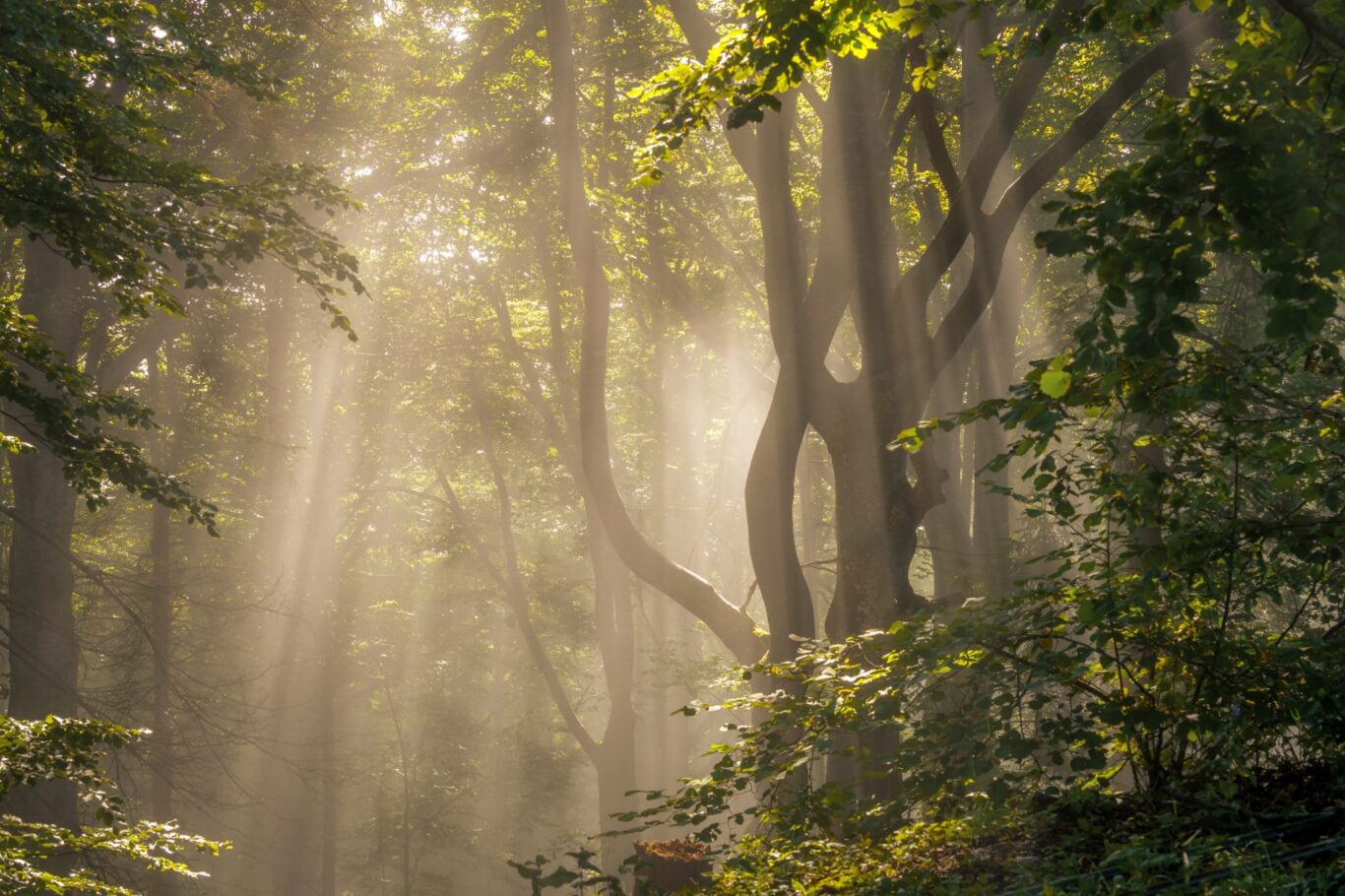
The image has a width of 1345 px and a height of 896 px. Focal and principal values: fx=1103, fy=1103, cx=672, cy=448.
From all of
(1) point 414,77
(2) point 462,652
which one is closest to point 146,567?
(1) point 414,77

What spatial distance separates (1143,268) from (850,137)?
5789 millimetres

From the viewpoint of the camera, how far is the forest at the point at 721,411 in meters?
4.14

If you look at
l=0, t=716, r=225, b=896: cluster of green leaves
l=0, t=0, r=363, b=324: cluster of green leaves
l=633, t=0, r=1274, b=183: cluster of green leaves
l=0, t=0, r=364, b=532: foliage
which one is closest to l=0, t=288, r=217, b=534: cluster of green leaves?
l=0, t=0, r=364, b=532: foliage

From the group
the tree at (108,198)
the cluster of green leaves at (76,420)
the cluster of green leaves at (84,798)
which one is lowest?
the cluster of green leaves at (84,798)

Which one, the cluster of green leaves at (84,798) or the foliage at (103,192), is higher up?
the foliage at (103,192)

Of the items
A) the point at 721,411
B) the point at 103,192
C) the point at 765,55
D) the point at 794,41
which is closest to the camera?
the point at 794,41

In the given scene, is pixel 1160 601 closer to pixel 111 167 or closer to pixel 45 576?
pixel 111 167

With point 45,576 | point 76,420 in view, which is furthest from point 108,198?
point 45,576

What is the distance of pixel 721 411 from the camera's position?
3088cm

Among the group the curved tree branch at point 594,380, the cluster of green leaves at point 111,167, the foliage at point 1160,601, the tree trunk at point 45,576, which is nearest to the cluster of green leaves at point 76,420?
the cluster of green leaves at point 111,167

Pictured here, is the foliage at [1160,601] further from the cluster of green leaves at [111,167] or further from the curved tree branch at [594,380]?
the curved tree branch at [594,380]

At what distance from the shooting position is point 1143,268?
3.71m

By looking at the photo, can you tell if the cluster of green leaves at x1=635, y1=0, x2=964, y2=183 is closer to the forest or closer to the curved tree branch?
the forest

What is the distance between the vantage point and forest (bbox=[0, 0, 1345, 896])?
414 cm
